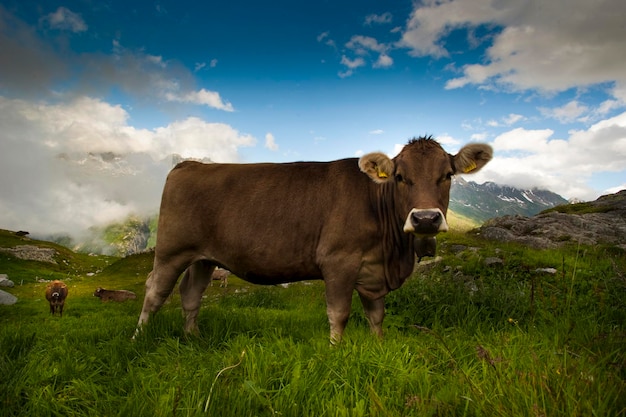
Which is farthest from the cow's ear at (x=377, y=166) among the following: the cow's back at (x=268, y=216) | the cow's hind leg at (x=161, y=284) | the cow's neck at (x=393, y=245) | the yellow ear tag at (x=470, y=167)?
the cow's hind leg at (x=161, y=284)

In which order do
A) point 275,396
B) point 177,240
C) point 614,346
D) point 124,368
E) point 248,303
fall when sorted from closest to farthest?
point 275,396 < point 614,346 < point 124,368 < point 177,240 < point 248,303

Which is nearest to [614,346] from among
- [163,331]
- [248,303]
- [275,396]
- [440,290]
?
[275,396]

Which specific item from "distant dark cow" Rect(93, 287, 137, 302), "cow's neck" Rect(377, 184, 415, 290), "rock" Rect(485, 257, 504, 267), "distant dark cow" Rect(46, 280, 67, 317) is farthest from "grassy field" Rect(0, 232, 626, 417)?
"distant dark cow" Rect(93, 287, 137, 302)

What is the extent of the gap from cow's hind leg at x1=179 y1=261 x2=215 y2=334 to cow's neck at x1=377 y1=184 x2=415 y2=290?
11.5ft

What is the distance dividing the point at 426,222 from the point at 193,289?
471 cm

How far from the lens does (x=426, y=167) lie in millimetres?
5730

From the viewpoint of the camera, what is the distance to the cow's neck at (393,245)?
631 centimetres

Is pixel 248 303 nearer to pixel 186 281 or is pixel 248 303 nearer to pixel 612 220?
pixel 186 281

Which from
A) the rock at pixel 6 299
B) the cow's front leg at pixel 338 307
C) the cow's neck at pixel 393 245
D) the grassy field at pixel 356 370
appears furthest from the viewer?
the rock at pixel 6 299

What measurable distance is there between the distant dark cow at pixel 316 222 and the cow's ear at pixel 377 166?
0.05ft

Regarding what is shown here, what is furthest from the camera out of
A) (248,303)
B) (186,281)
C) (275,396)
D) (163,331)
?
(248,303)

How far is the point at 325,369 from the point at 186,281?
16.4 ft

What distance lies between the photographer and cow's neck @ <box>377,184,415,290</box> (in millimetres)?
6309

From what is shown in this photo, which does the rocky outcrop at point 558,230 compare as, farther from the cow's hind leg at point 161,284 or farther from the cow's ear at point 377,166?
the cow's hind leg at point 161,284
